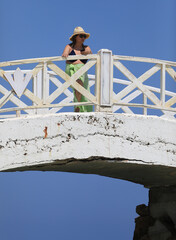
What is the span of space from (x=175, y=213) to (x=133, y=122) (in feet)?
11.7

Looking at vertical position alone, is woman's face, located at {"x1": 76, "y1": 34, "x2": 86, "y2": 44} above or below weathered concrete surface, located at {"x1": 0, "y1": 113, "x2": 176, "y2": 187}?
above

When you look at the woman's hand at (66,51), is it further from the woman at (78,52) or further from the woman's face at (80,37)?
the woman's face at (80,37)

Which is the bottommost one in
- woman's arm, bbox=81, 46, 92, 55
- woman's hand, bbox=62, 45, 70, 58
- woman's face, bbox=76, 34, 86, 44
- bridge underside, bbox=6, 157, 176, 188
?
bridge underside, bbox=6, 157, 176, 188

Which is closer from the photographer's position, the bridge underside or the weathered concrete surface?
the weathered concrete surface

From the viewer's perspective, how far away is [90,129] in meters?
9.45

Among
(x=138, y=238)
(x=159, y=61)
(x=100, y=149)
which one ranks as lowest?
(x=138, y=238)

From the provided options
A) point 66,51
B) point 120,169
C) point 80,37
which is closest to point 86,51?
point 80,37

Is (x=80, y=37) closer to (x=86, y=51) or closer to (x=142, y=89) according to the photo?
(x=86, y=51)

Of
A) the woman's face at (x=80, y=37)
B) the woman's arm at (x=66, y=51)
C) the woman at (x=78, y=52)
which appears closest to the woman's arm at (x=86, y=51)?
the woman at (x=78, y=52)

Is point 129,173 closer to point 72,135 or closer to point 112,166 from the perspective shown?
point 112,166

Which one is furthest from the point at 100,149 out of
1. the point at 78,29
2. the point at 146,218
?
the point at 146,218

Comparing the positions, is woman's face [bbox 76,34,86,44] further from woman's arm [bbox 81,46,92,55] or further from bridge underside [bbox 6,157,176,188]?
bridge underside [bbox 6,157,176,188]

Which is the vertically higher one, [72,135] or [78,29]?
[78,29]

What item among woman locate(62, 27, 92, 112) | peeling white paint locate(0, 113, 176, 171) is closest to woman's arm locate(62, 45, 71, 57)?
woman locate(62, 27, 92, 112)
